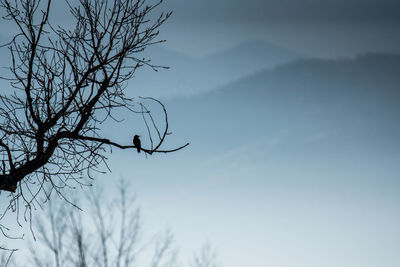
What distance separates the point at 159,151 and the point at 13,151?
1.16 metres

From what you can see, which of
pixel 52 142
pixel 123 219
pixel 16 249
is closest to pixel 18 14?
pixel 52 142

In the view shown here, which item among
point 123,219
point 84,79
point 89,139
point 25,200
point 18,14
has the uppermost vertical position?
point 123,219

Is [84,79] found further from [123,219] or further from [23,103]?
[123,219]

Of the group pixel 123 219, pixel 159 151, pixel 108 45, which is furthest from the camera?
pixel 123 219

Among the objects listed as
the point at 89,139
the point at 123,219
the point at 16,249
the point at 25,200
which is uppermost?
the point at 123,219

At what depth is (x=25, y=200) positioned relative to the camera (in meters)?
3.92

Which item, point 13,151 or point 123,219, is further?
point 123,219

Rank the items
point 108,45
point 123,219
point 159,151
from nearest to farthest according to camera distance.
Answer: point 159,151 → point 108,45 → point 123,219

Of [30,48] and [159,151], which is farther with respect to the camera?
[30,48]

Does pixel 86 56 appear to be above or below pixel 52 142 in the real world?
above

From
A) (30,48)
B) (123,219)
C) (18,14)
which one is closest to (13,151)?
(30,48)

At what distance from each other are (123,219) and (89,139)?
44.5 ft

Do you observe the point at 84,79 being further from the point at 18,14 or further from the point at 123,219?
the point at 123,219

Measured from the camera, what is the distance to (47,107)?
371 cm
